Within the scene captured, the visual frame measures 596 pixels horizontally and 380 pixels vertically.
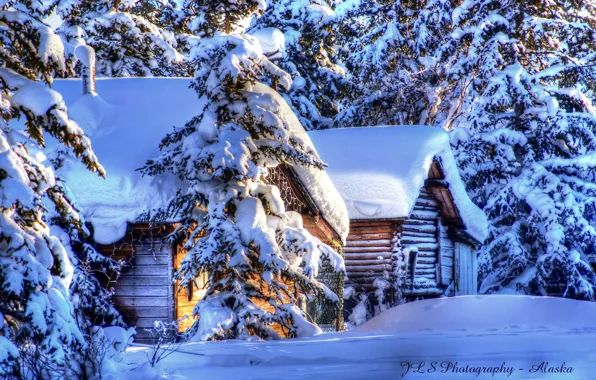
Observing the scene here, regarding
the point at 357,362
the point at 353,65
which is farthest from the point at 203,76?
the point at 353,65

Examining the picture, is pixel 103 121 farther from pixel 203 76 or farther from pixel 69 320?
pixel 69 320

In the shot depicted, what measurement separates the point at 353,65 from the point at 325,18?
2.95 metres

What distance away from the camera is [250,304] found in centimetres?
1284

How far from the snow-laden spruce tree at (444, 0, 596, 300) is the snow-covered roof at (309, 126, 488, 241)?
128 cm

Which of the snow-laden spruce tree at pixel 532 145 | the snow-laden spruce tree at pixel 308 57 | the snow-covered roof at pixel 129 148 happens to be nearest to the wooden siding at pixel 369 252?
the snow-laden spruce tree at pixel 532 145

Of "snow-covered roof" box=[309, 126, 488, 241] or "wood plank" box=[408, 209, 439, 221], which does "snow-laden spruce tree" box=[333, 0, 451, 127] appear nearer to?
"snow-covered roof" box=[309, 126, 488, 241]

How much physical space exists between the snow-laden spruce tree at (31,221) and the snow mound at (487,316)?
23.0ft

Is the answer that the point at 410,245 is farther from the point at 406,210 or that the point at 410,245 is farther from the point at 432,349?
the point at 432,349

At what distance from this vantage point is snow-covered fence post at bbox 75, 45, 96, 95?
18.5 metres

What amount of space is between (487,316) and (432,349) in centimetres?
360

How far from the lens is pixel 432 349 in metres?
10.8

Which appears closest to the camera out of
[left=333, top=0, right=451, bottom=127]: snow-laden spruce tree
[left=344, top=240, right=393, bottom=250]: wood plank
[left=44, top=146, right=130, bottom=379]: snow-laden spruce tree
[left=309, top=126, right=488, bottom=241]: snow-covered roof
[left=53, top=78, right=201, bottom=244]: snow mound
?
[left=44, top=146, right=130, bottom=379]: snow-laden spruce tree

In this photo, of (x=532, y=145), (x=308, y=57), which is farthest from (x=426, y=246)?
(x=308, y=57)

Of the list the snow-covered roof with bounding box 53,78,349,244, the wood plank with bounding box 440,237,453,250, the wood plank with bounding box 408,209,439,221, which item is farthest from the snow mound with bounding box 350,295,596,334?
the wood plank with bounding box 440,237,453,250
